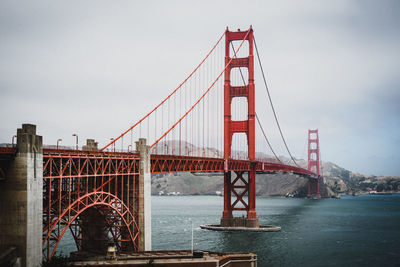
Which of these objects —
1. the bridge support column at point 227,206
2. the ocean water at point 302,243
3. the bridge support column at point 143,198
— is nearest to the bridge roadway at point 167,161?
the bridge support column at point 143,198

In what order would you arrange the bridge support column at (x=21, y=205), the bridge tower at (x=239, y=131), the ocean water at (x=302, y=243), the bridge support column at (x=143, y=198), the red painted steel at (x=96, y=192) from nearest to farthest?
the bridge support column at (x=21, y=205) < the red painted steel at (x=96, y=192) < the bridge support column at (x=143, y=198) < the ocean water at (x=302, y=243) < the bridge tower at (x=239, y=131)

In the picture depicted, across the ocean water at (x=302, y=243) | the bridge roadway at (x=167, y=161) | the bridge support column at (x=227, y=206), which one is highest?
the bridge roadway at (x=167, y=161)

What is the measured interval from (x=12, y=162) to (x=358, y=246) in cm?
4662

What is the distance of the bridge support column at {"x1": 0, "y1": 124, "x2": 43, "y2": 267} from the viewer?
1027 inches

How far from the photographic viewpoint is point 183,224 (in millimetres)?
81938

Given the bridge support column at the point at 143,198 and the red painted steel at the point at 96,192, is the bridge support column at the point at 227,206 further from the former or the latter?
the bridge support column at the point at 143,198

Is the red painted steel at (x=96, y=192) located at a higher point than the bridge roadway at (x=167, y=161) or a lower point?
lower

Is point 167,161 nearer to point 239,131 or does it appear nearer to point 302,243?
point 302,243

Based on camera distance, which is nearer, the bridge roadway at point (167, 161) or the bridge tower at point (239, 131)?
the bridge roadway at point (167, 161)

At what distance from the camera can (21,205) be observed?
85.9ft

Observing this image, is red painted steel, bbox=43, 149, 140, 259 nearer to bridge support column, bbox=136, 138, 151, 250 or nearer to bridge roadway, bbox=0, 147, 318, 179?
bridge roadway, bbox=0, 147, 318, 179

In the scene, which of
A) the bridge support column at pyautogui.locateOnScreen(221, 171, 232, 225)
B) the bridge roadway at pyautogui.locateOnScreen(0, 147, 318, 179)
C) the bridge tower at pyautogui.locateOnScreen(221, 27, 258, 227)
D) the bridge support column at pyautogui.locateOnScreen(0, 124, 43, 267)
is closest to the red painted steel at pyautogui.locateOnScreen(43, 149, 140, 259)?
the bridge roadway at pyautogui.locateOnScreen(0, 147, 318, 179)

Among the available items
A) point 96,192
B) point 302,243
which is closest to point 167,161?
A: point 96,192

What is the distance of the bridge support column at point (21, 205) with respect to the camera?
85.6ft
